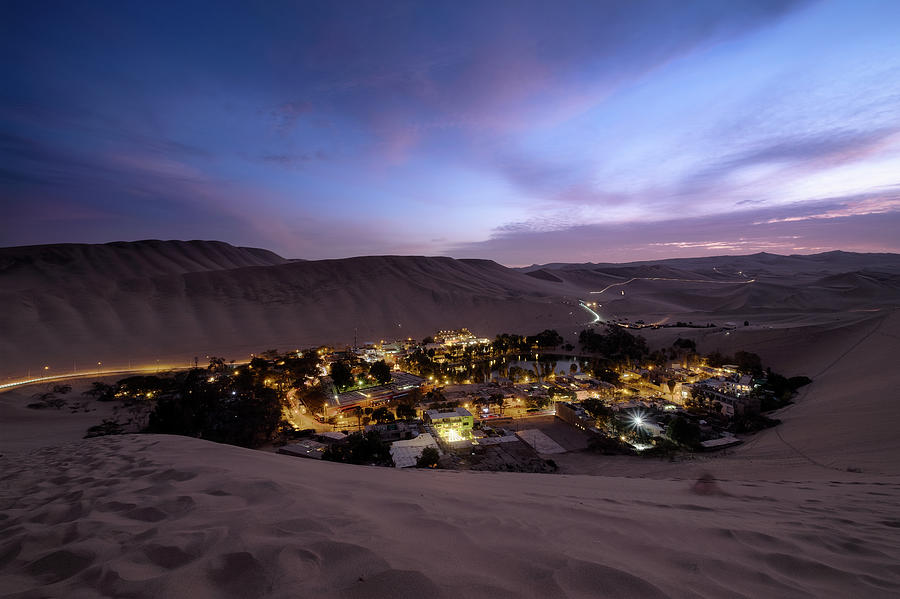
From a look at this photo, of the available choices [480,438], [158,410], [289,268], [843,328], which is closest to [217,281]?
[289,268]

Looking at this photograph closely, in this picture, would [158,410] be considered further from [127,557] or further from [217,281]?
[217,281]

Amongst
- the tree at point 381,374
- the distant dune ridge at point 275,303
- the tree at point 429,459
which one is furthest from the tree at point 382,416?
the distant dune ridge at point 275,303

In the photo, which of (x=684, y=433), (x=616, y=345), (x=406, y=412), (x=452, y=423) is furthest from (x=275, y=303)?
(x=684, y=433)

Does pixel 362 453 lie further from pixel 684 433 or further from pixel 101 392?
pixel 101 392

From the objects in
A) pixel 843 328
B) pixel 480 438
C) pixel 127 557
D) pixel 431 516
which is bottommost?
pixel 480 438

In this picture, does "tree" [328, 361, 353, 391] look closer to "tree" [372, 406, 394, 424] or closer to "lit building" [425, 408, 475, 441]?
"tree" [372, 406, 394, 424]

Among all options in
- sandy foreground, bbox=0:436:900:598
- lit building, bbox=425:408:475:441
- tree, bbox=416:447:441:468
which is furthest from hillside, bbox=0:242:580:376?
sandy foreground, bbox=0:436:900:598

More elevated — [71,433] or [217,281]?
[217,281]

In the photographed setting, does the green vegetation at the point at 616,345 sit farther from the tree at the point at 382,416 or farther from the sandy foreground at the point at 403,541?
the sandy foreground at the point at 403,541
